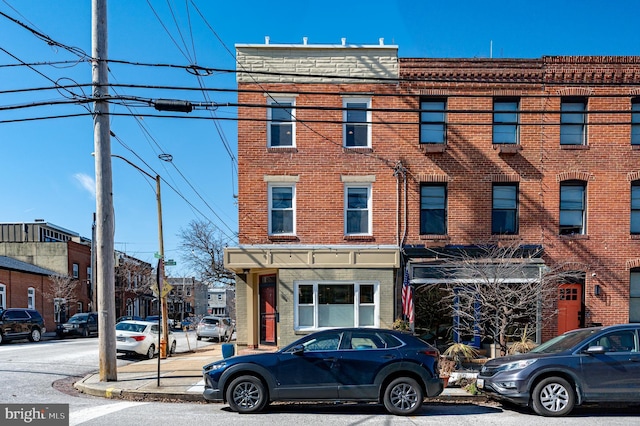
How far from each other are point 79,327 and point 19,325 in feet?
20.2

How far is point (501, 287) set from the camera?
13961 mm

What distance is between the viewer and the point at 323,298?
596 inches

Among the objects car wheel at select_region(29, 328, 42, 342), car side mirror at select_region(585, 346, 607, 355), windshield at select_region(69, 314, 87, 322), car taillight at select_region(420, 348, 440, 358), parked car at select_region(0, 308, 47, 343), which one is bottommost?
windshield at select_region(69, 314, 87, 322)

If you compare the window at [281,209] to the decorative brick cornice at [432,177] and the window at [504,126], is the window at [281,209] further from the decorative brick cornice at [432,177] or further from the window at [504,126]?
the window at [504,126]

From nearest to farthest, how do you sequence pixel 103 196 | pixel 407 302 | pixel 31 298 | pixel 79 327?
pixel 103 196 → pixel 407 302 → pixel 79 327 → pixel 31 298

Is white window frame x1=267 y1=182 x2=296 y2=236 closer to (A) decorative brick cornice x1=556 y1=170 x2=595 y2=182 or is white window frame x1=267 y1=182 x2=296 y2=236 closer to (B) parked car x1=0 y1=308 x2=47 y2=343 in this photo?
(A) decorative brick cornice x1=556 y1=170 x2=595 y2=182

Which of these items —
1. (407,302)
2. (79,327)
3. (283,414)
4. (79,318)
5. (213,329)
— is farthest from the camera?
(79,318)

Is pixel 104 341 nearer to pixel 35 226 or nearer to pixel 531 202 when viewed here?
pixel 531 202

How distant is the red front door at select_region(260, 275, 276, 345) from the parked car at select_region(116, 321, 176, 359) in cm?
466

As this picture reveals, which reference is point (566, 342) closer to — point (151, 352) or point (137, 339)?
point (137, 339)

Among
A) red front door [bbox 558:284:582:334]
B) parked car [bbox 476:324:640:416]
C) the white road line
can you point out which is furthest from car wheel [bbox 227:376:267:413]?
red front door [bbox 558:284:582:334]

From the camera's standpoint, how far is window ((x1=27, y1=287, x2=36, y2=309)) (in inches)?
1387

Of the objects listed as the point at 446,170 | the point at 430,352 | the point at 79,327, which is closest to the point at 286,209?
the point at 446,170

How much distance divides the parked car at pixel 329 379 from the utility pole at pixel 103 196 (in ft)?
12.6
